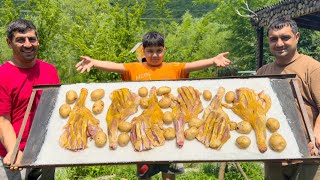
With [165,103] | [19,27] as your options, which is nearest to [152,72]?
[165,103]

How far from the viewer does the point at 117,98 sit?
312 centimetres

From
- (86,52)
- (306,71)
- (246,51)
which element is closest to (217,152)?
(306,71)

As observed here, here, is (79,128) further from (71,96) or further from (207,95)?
(207,95)

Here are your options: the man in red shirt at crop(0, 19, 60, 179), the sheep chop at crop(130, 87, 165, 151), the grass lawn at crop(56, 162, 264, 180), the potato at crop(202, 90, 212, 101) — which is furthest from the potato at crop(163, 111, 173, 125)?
the grass lawn at crop(56, 162, 264, 180)

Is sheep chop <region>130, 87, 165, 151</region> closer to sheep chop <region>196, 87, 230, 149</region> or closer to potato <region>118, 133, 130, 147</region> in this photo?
potato <region>118, 133, 130, 147</region>

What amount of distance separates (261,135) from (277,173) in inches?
26.5

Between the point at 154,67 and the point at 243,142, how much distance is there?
1.41 m

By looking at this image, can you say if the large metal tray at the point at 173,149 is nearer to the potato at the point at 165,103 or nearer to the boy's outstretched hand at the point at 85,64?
the potato at the point at 165,103

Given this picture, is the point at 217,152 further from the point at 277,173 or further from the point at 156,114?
the point at 277,173

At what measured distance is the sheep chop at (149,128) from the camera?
2696 millimetres

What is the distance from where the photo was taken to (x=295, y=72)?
3059 mm

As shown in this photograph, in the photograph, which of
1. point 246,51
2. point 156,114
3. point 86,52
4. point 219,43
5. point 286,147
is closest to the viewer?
point 286,147

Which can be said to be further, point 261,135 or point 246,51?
point 246,51

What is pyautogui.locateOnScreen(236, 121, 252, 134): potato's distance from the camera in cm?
276
